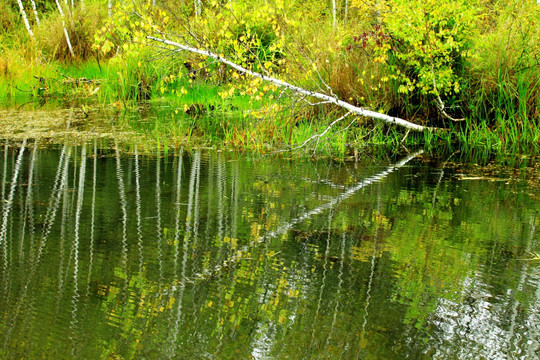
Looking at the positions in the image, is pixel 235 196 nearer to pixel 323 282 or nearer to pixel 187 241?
pixel 187 241

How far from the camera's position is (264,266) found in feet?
10.8

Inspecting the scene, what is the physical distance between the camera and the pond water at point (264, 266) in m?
2.44

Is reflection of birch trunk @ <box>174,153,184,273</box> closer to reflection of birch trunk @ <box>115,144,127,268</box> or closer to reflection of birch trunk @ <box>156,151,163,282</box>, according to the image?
reflection of birch trunk @ <box>156,151,163,282</box>

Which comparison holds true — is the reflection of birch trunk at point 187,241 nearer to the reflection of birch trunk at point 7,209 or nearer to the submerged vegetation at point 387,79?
the reflection of birch trunk at point 7,209

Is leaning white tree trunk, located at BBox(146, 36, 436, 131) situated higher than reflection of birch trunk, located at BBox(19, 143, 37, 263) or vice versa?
leaning white tree trunk, located at BBox(146, 36, 436, 131)

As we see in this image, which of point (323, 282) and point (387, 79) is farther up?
point (387, 79)

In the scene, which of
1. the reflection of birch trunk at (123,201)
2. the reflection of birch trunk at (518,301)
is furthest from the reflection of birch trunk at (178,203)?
the reflection of birch trunk at (518,301)

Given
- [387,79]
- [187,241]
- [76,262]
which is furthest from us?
[387,79]

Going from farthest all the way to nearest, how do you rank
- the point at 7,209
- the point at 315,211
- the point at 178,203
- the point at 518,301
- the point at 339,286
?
the point at 178,203
the point at 315,211
the point at 7,209
the point at 339,286
the point at 518,301

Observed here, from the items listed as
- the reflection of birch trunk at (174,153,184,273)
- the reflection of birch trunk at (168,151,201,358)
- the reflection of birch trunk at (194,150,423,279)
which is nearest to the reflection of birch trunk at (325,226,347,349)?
the reflection of birch trunk at (194,150,423,279)

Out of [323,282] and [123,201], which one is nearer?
[323,282]

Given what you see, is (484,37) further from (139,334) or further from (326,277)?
(139,334)

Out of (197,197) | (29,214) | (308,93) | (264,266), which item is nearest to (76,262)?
(264,266)

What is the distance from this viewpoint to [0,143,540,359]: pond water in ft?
8.02
